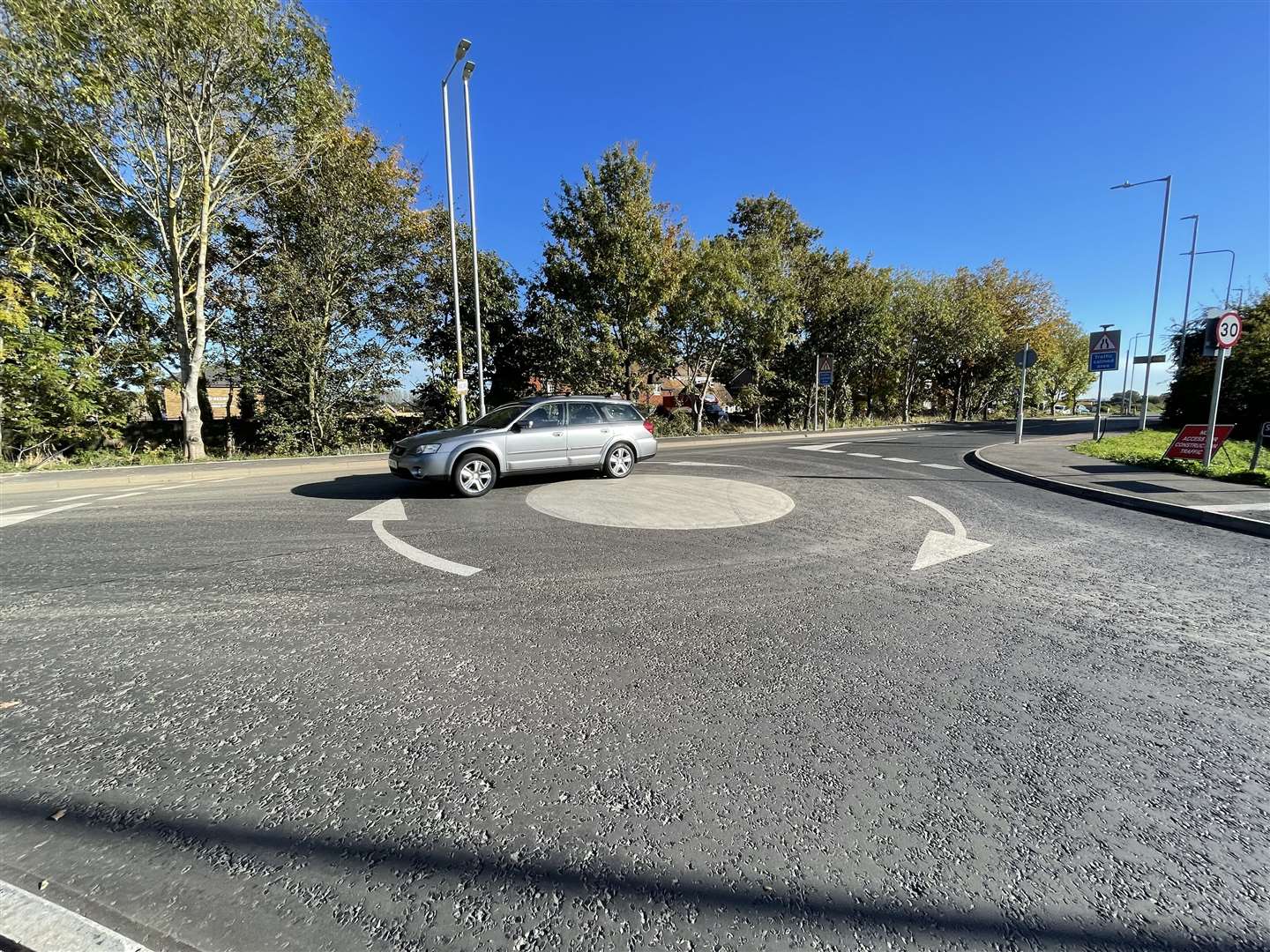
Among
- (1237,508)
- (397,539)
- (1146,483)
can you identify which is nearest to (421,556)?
(397,539)

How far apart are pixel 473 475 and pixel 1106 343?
19491mm

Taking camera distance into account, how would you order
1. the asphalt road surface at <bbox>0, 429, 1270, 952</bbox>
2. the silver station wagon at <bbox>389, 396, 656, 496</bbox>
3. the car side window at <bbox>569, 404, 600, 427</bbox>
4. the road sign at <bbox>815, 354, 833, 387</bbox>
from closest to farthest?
the asphalt road surface at <bbox>0, 429, 1270, 952</bbox> < the silver station wagon at <bbox>389, 396, 656, 496</bbox> < the car side window at <bbox>569, 404, 600, 427</bbox> < the road sign at <bbox>815, 354, 833, 387</bbox>

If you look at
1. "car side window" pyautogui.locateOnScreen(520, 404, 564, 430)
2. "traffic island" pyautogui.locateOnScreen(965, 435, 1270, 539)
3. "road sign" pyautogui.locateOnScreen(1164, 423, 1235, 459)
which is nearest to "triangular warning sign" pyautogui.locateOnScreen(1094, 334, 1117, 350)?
"traffic island" pyautogui.locateOnScreen(965, 435, 1270, 539)

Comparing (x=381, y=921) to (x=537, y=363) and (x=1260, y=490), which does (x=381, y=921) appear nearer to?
(x=1260, y=490)

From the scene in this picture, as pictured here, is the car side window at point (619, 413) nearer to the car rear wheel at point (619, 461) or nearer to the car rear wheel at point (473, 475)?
the car rear wheel at point (619, 461)

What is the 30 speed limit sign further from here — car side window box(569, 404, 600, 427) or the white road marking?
car side window box(569, 404, 600, 427)

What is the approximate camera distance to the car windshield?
8.66 m

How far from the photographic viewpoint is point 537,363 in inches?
839

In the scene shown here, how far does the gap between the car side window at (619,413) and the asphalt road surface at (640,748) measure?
4931mm

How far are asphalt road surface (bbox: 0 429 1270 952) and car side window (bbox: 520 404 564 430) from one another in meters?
4.18

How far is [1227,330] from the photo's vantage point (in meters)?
8.90

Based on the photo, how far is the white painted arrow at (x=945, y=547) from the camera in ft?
16.7

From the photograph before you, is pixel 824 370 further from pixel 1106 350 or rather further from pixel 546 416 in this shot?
pixel 546 416

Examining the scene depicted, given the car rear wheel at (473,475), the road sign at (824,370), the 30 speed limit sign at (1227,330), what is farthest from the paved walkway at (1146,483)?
the car rear wheel at (473,475)
